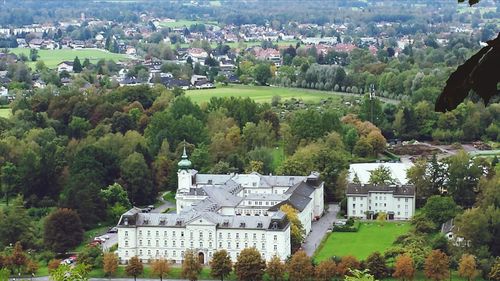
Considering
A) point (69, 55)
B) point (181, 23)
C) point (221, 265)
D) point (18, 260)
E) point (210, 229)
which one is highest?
point (210, 229)

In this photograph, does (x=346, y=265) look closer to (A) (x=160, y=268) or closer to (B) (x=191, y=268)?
(B) (x=191, y=268)

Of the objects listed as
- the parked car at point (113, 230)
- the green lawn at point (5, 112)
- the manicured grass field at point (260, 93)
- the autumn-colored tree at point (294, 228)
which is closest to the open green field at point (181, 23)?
the manicured grass field at point (260, 93)

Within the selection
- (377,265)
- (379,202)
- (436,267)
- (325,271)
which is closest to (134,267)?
(325,271)

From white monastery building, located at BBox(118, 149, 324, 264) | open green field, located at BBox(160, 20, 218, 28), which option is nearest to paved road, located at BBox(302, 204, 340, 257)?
white monastery building, located at BBox(118, 149, 324, 264)

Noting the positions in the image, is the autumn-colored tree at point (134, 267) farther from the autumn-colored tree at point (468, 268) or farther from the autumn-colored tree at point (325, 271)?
the autumn-colored tree at point (468, 268)

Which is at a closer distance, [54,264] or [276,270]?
[276,270]

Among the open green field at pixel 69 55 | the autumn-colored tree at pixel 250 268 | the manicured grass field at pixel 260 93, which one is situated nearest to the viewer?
the autumn-colored tree at pixel 250 268
